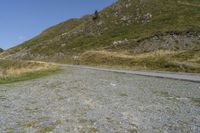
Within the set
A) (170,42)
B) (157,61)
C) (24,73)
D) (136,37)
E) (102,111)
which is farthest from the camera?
(136,37)

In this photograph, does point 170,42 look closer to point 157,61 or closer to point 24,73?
point 157,61

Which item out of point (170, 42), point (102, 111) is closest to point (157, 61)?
point (170, 42)

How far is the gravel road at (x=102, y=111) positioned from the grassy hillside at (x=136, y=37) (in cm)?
1913

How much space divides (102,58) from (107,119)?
4933cm

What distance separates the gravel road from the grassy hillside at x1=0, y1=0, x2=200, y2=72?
1913 centimetres

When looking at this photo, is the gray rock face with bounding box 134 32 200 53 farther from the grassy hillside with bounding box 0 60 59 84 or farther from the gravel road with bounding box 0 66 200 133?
the gravel road with bounding box 0 66 200 133

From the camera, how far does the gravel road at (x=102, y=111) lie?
10.6 meters

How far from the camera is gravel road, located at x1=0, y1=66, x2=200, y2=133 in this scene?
10562 millimetres

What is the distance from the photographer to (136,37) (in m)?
78.5

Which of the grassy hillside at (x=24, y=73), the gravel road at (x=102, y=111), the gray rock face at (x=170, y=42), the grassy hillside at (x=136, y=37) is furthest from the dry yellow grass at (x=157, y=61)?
the gravel road at (x=102, y=111)

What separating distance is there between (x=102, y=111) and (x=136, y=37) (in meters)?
66.9

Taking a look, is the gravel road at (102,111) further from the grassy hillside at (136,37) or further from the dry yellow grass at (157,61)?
the grassy hillside at (136,37)

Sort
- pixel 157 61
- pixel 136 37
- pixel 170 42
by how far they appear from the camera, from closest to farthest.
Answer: pixel 157 61 < pixel 170 42 < pixel 136 37

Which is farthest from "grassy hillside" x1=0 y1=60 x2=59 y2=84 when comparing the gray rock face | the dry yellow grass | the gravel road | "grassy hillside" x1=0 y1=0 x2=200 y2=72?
the gray rock face
